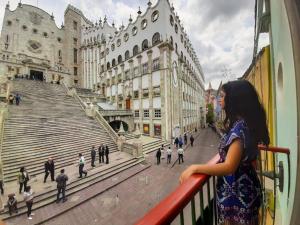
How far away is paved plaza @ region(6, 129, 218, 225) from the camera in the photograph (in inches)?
315

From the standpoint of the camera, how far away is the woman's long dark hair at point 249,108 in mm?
1626

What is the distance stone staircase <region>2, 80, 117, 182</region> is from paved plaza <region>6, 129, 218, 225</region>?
2.88 meters

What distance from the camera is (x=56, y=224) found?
7.75 metres

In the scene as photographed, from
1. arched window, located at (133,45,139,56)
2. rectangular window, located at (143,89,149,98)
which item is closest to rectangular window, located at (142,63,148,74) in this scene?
rectangular window, located at (143,89,149,98)

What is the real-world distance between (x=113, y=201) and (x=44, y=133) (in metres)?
10.6

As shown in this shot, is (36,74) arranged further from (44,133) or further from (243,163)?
(243,163)

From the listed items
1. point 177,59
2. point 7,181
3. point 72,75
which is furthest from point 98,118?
point 72,75

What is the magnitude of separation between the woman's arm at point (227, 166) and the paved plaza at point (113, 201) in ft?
24.7

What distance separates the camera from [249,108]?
64.6 inches

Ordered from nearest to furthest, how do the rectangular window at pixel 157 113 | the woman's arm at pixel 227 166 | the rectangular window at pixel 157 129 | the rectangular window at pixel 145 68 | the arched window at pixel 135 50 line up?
1. the woman's arm at pixel 227 166
2. the rectangular window at pixel 157 129
3. the rectangular window at pixel 157 113
4. the rectangular window at pixel 145 68
5. the arched window at pixel 135 50

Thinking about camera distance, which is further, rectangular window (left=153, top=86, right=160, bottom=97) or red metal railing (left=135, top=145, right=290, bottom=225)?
rectangular window (left=153, top=86, right=160, bottom=97)

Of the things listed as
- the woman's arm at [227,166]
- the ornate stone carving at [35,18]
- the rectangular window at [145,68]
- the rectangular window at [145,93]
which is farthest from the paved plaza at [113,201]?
the ornate stone carving at [35,18]

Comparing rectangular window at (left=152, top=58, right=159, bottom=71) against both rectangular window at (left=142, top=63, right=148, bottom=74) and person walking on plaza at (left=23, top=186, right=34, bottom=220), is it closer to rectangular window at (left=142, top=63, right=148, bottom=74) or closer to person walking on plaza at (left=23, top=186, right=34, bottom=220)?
rectangular window at (left=142, top=63, right=148, bottom=74)

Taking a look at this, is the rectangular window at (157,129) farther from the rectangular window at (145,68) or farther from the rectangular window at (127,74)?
the rectangular window at (127,74)
